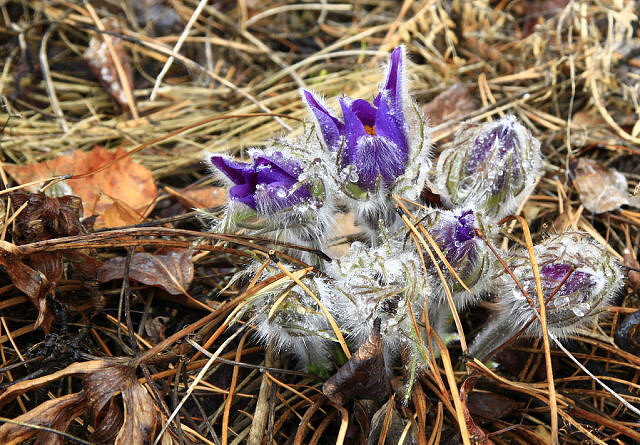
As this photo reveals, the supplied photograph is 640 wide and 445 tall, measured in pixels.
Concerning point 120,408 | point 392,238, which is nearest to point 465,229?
point 392,238

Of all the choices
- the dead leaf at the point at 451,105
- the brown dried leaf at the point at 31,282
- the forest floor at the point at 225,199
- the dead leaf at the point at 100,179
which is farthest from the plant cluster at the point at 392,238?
the dead leaf at the point at 451,105

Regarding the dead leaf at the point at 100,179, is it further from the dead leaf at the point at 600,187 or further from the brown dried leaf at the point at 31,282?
the dead leaf at the point at 600,187

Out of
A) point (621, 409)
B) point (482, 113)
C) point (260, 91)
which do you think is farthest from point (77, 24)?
point (621, 409)

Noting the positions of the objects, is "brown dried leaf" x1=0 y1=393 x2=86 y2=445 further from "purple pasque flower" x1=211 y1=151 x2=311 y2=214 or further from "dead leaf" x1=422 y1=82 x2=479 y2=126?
"dead leaf" x1=422 y1=82 x2=479 y2=126

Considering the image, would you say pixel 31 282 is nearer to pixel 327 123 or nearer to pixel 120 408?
pixel 120 408

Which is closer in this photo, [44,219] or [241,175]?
[241,175]

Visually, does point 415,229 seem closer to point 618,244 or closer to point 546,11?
point 618,244

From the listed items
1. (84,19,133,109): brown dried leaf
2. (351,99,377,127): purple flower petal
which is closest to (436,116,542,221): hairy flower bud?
(351,99,377,127): purple flower petal
